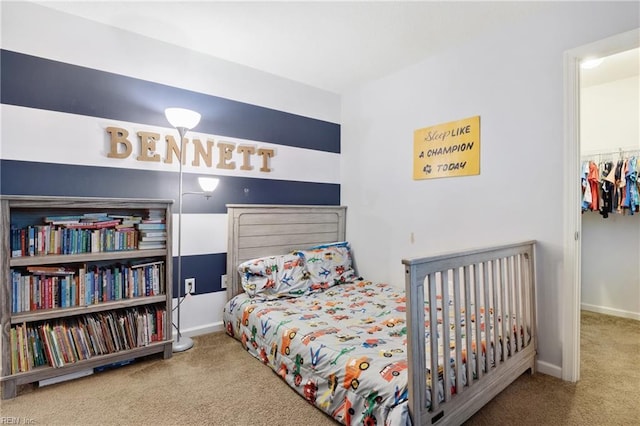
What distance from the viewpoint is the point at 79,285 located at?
80.9 inches

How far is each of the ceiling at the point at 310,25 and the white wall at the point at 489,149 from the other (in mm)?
188

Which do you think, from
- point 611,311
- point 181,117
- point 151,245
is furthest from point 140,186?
point 611,311

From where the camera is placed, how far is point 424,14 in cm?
222

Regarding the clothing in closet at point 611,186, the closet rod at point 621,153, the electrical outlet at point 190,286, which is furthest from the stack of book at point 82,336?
the closet rod at point 621,153

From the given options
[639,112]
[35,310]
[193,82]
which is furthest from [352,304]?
[639,112]

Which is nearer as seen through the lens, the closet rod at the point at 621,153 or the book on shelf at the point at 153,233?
the book on shelf at the point at 153,233

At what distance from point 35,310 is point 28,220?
1.91 feet

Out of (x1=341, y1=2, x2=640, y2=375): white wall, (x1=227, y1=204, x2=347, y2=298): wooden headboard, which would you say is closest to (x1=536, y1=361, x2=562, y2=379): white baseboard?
(x1=341, y1=2, x2=640, y2=375): white wall

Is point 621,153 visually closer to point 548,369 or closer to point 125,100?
point 548,369

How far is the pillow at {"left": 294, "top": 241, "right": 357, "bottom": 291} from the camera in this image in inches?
120

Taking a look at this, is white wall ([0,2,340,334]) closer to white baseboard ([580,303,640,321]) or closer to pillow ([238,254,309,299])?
pillow ([238,254,309,299])

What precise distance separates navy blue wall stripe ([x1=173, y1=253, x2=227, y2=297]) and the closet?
137 inches

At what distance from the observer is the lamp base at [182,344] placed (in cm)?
248
